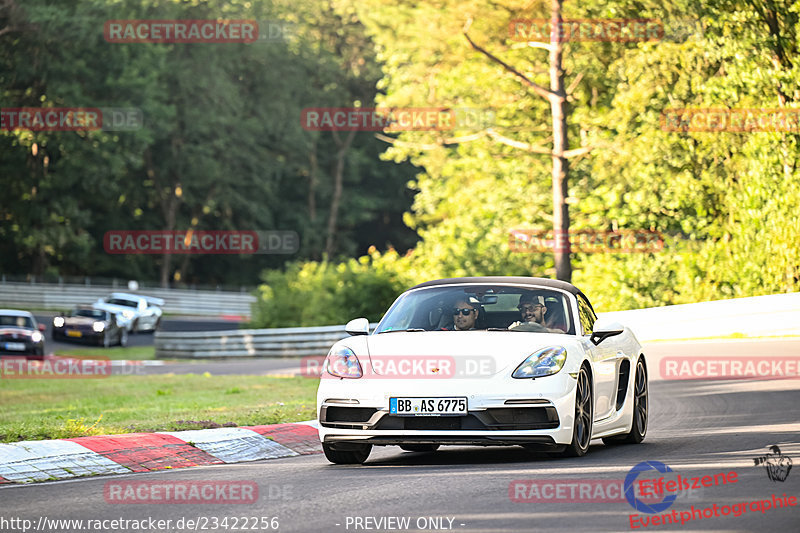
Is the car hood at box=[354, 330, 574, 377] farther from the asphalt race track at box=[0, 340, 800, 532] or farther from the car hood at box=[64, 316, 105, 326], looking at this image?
the car hood at box=[64, 316, 105, 326]

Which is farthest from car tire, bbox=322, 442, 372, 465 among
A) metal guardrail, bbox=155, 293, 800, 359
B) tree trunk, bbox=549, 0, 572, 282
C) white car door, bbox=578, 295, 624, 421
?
tree trunk, bbox=549, 0, 572, 282

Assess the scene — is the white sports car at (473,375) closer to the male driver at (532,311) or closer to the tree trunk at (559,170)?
the male driver at (532,311)

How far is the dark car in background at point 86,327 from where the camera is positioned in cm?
4556

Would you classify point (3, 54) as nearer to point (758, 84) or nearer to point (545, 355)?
point (758, 84)

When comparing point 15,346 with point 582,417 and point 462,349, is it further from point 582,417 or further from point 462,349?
point 582,417

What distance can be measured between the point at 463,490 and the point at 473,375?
58.5 inches

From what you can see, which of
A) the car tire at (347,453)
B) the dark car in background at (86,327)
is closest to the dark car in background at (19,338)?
the dark car in background at (86,327)

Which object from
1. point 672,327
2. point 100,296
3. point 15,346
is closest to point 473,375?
point 672,327

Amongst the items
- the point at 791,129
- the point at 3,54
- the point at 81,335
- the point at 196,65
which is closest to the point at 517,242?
the point at 791,129

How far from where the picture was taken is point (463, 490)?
832cm

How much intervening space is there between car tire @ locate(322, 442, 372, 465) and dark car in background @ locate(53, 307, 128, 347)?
1441 inches

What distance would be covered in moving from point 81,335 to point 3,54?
1764 centimetres

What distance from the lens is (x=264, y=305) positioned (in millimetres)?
39812

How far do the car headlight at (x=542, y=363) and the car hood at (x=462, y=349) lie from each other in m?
0.04
